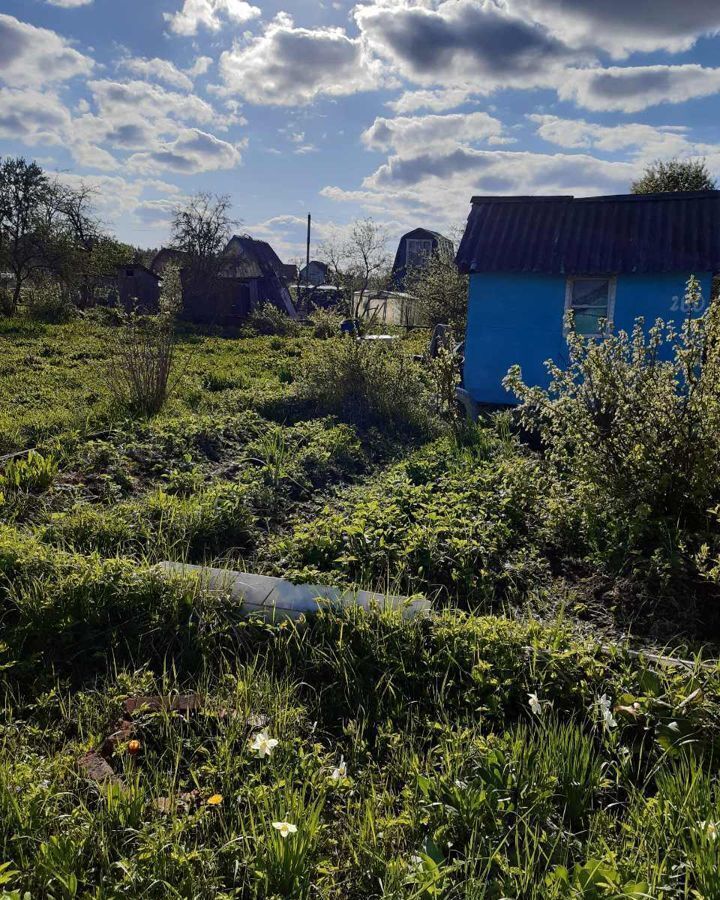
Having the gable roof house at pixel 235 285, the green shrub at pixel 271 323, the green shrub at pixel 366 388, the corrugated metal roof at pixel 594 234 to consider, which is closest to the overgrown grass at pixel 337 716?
the green shrub at pixel 366 388

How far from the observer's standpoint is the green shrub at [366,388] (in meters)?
8.46

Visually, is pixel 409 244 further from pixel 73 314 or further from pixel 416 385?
pixel 416 385

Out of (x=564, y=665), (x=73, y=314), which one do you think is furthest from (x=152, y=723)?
(x=73, y=314)

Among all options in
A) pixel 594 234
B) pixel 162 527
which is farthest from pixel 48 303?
pixel 162 527

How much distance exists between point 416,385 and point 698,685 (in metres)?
6.88

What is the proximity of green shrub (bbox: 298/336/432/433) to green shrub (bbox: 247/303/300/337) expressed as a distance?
47.7 ft

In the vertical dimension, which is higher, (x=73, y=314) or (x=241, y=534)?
(x=73, y=314)

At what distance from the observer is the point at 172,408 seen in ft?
26.8

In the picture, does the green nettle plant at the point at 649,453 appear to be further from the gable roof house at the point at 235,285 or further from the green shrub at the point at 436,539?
the gable roof house at the point at 235,285

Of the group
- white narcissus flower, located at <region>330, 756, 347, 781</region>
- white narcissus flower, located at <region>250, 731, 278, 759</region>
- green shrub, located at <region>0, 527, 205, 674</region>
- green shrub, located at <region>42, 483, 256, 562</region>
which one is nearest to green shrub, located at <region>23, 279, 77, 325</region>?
green shrub, located at <region>42, 483, 256, 562</region>

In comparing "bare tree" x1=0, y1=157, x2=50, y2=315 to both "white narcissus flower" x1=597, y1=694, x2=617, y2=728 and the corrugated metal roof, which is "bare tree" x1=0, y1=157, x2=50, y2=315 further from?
"white narcissus flower" x1=597, y1=694, x2=617, y2=728

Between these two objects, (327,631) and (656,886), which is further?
(327,631)

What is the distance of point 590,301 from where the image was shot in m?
10.5

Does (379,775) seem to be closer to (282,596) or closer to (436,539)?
(282,596)
